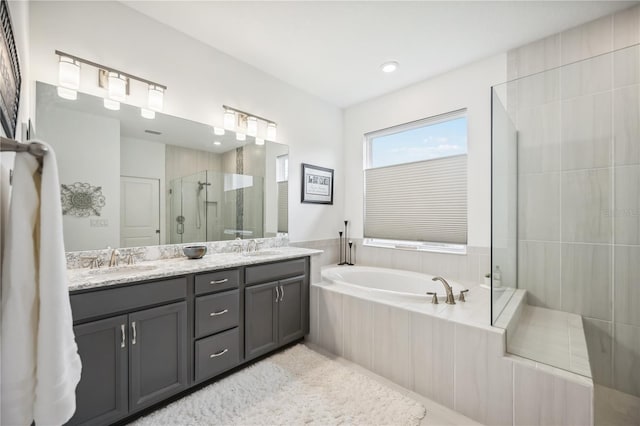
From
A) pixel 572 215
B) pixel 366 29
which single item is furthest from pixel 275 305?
pixel 366 29

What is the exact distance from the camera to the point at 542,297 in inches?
86.7

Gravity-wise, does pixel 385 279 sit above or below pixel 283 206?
below

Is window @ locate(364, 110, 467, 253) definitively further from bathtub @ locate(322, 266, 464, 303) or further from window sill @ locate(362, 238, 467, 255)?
bathtub @ locate(322, 266, 464, 303)

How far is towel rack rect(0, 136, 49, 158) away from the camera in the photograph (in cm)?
58

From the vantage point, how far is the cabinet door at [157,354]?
1.58 meters

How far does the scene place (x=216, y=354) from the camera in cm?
195

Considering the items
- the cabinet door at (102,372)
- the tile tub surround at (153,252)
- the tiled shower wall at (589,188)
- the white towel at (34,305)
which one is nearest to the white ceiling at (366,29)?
the tiled shower wall at (589,188)

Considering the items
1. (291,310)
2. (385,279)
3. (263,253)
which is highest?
(263,253)

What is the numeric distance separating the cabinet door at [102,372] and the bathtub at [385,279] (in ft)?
5.68

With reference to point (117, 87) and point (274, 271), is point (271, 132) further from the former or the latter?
point (274, 271)

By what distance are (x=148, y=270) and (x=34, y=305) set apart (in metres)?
1.22

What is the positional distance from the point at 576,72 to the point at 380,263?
8.13 ft

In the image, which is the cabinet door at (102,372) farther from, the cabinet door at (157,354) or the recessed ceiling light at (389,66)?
the recessed ceiling light at (389,66)

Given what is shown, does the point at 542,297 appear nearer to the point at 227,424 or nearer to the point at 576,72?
the point at 576,72
